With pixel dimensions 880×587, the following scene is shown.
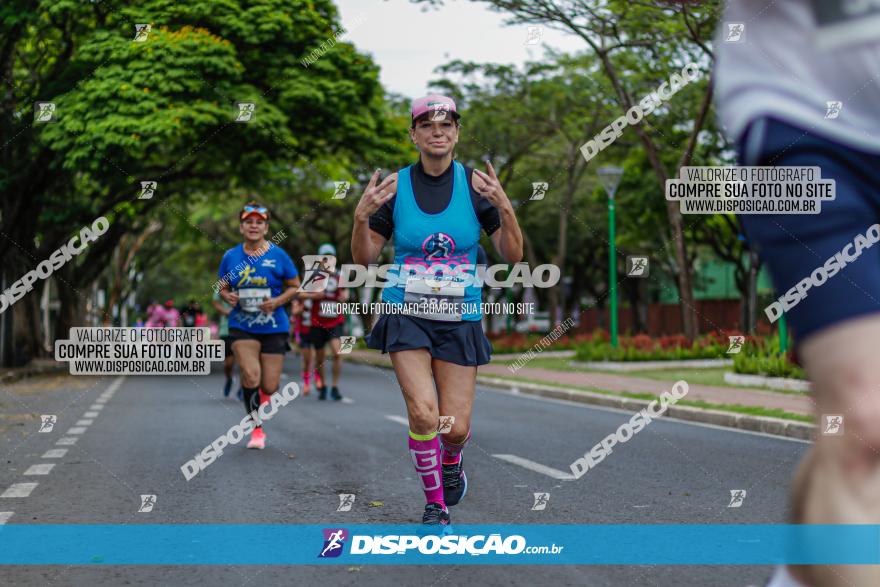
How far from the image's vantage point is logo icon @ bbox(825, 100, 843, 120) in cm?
192

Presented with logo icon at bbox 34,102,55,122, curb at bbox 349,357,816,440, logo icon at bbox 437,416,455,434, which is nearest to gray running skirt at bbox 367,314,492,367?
logo icon at bbox 437,416,455,434

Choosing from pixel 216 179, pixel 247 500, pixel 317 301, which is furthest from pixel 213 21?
pixel 247 500

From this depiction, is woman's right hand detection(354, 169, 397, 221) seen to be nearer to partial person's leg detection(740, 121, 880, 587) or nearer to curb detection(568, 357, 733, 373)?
partial person's leg detection(740, 121, 880, 587)

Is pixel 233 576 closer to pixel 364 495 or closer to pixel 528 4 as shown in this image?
pixel 364 495

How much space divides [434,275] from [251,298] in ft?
13.8

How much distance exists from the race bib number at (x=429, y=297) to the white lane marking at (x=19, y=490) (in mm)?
3250

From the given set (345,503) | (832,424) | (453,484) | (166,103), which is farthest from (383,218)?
(166,103)

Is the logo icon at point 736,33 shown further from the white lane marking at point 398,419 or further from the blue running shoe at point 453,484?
the white lane marking at point 398,419

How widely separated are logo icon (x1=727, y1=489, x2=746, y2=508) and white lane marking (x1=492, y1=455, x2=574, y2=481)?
114 centimetres

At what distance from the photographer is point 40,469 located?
823 centimetres

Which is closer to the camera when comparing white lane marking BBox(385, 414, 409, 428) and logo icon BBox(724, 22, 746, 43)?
logo icon BBox(724, 22, 746, 43)

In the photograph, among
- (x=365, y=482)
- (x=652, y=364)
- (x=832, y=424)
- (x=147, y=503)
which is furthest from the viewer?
(x=652, y=364)

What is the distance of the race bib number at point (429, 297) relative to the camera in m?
5.24

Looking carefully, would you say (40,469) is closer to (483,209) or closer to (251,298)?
(251,298)
